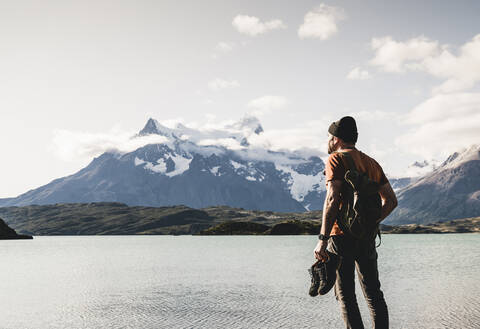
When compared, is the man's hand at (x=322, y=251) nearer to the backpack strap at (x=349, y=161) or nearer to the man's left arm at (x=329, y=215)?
the man's left arm at (x=329, y=215)

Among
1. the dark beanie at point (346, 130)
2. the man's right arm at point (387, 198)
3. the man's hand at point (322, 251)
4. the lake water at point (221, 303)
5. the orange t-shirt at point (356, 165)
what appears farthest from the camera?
the lake water at point (221, 303)

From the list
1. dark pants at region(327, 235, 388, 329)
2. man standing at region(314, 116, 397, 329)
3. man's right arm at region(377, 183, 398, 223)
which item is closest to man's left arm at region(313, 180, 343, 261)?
man standing at region(314, 116, 397, 329)

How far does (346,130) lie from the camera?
365 inches

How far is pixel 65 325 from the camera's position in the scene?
59.7 feet

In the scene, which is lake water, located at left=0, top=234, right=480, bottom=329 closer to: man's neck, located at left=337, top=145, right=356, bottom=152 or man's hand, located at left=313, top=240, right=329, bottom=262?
man's hand, located at left=313, top=240, right=329, bottom=262

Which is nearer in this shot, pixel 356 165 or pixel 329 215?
pixel 329 215

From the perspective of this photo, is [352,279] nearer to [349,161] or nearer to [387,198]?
[387,198]

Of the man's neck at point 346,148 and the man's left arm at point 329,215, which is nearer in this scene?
the man's left arm at point 329,215

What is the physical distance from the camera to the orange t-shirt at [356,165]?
28.3ft

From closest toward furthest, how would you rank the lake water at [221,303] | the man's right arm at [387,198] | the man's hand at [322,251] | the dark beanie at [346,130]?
the man's hand at [322,251] → the man's right arm at [387,198] → the dark beanie at [346,130] → the lake water at [221,303]

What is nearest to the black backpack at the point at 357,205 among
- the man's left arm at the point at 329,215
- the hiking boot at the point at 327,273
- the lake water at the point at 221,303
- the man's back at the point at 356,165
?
the man's back at the point at 356,165

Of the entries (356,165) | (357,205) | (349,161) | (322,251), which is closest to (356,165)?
(356,165)

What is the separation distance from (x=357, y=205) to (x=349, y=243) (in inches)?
29.8

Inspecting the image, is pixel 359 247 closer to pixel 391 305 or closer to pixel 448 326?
pixel 448 326
